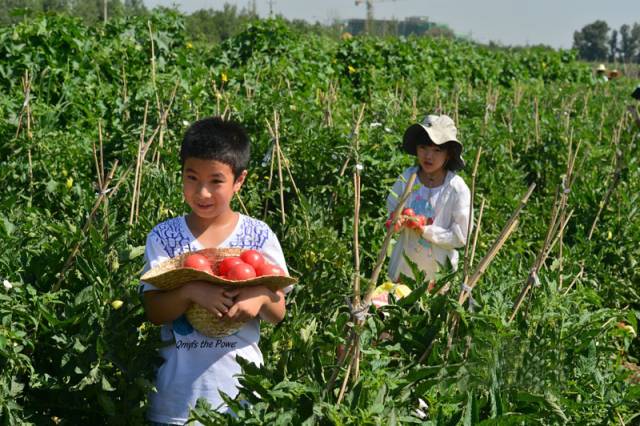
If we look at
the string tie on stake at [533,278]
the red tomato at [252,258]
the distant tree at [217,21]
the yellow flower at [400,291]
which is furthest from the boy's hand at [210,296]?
the distant tree at [217,21]

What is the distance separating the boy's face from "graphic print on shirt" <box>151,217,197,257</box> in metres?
0.10

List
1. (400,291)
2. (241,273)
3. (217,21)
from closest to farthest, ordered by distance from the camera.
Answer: (241,273) → (400,291) → (217,21)

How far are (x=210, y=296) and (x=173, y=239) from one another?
0.29 metres

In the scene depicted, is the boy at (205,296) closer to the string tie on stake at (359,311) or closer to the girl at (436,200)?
the string tie on stake at (359,311)

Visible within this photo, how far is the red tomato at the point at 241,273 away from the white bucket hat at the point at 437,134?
199cm

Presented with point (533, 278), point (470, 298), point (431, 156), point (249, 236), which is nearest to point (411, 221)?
point (431, 156)

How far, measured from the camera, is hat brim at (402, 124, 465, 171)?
421 cm

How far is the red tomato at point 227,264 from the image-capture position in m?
2.44

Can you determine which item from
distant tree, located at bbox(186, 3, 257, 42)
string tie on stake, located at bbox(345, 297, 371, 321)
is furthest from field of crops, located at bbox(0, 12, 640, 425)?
distant tree, located at bbox(186, 3, 257, 42)

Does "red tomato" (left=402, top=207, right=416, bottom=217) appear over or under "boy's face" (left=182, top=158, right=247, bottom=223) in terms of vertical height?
under

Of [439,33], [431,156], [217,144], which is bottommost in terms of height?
[431,156]

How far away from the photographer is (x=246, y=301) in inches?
96.3

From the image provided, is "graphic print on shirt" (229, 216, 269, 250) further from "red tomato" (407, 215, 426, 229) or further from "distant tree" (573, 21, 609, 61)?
"distant tree" (573, 21, 609, 61)

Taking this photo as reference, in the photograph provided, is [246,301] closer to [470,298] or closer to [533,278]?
[470,298]
